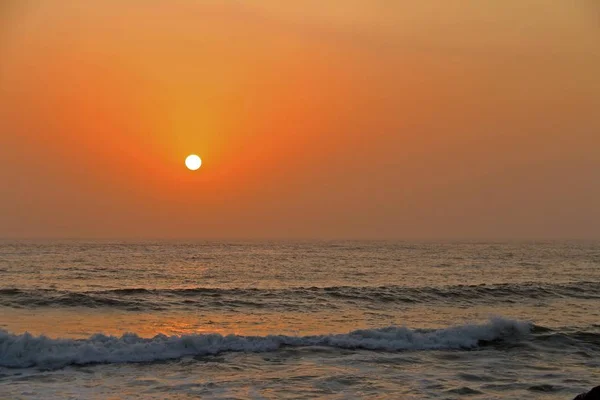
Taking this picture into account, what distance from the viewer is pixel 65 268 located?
162 feet

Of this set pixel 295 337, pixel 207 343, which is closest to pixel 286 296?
pixel 295 337

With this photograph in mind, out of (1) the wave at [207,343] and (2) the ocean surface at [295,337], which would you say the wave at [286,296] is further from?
(1) the wave at [207,343]

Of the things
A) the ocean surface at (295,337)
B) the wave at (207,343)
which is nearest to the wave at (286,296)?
the ocean surface at (295,337)

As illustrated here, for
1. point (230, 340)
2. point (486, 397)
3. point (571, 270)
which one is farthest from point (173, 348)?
point (571, 270)

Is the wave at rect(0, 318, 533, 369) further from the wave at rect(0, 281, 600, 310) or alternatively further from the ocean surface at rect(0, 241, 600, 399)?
the wave at rect(0, 281, 600, 310)

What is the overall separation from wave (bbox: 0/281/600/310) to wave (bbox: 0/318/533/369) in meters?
8.90

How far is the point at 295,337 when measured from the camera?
21516 millimetres

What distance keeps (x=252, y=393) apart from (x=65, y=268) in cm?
3969

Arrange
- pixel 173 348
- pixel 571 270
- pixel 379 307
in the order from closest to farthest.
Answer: pixel 173 348 → pixel 379 307 → pixel 571 270

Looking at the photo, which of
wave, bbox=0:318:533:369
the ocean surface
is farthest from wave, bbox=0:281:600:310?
wave, bbox=0:318:533:369

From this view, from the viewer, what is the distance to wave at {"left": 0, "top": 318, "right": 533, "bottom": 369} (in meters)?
18.4

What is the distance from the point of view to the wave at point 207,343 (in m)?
18.4

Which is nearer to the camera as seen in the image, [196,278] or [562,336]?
[562,336]

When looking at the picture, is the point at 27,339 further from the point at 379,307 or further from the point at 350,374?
the point at 379,307
